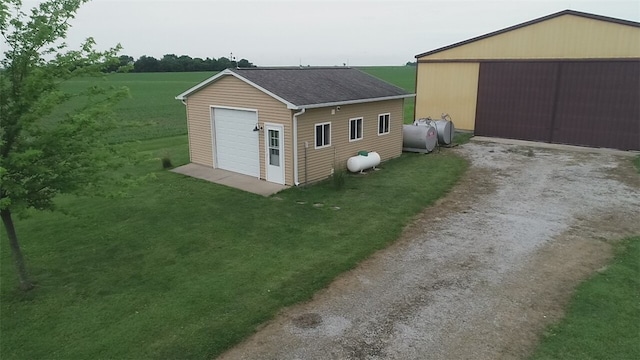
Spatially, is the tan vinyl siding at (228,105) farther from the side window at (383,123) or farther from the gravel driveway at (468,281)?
the gravel driveway at (468,281)

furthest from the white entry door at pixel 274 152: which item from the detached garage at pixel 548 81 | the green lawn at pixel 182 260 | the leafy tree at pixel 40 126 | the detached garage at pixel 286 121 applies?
the detached garage at pixel 548 81

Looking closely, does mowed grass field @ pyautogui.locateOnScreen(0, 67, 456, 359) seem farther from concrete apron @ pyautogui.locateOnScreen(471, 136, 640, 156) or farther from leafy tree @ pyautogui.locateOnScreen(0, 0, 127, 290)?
concrete apron @ pyautogui.locateOnScreen(471, 136, 640, 156)

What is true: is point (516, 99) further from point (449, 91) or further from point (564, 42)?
point (449, 91)

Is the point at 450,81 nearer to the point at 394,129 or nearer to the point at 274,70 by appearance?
the point at 394,129

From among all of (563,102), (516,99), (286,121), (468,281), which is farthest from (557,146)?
(468,281)

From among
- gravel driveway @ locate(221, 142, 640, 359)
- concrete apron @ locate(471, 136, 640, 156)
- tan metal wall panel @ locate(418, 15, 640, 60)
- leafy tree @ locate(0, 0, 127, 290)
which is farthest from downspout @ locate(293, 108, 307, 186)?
tan metal wall panel @ locate(418, 15, 640, 60)

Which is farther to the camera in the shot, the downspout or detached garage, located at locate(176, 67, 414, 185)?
detached garage, located at locate(176, 67, 414, 185)
